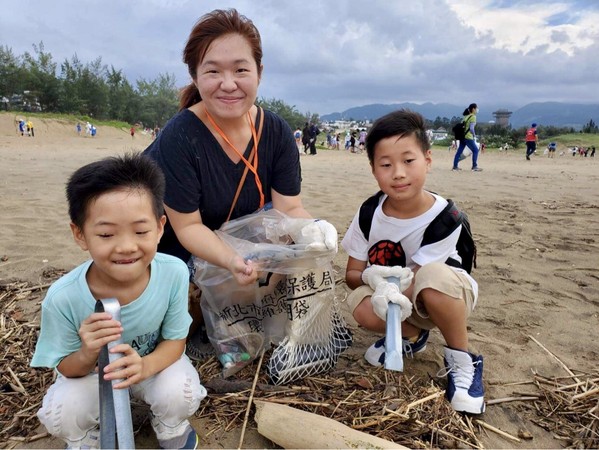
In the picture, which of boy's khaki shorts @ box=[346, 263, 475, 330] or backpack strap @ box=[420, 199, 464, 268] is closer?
boy's khaki shorts @ box=[346, 263, 475, 330]

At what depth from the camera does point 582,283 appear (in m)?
3.11

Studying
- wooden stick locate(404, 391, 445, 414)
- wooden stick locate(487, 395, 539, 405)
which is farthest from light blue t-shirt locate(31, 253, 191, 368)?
wooden stick locate(487, 395, 539, 405)

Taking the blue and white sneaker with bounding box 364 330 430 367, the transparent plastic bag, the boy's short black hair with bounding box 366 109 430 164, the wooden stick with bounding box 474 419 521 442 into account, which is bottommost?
the wooden stick with bounding box 474 419 521 442

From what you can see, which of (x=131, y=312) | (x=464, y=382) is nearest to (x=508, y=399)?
(x=464, y=382)

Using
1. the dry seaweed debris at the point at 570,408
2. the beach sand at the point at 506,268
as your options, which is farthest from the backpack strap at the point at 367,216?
the dry seaweed debris at the point at 570,408

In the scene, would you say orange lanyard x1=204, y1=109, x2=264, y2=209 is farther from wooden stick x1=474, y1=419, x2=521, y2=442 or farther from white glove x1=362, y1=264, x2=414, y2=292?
wooden stick x1=474, y1=419, x2=521, y2=442

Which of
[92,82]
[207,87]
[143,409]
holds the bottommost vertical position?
[143,409]

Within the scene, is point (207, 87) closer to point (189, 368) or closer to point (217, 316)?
point (217, 316)

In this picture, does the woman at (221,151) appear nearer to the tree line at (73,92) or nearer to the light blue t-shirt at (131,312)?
the light blue t-shirt at (131,312)

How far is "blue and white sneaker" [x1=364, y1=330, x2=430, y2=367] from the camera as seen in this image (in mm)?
2148

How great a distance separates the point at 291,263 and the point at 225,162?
2.00ft

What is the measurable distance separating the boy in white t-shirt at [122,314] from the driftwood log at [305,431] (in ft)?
0.83

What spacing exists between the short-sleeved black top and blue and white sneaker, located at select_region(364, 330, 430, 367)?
A: 0.88 meters

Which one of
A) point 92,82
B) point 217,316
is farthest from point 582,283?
point 92,82
